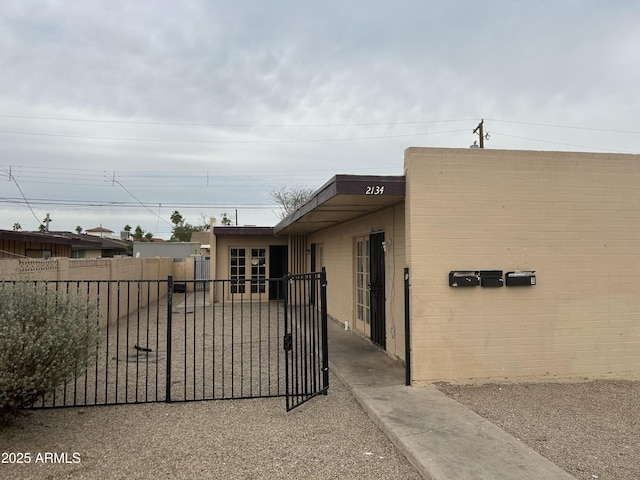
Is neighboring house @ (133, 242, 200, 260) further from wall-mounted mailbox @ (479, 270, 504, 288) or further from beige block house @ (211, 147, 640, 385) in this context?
wall-mounted mailbox @ (479, 270, 504, 288)

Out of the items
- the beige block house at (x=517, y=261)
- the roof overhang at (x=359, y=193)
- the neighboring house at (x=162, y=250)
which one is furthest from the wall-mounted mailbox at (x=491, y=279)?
the neighboring house at (x=162, y=250)

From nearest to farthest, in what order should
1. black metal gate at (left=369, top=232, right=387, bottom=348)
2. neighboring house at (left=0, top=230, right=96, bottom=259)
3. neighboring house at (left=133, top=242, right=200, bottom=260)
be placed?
black metal gate at (left=369, top=232, right=387, bottom=348) → neighboring house at (left=0, top=230, right=96, bottom=259) → neighboring house at (left=133, top=242, right=200, bottom=260)

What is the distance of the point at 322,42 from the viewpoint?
8.82 m

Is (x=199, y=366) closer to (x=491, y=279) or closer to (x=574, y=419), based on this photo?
(x=491, y=279)

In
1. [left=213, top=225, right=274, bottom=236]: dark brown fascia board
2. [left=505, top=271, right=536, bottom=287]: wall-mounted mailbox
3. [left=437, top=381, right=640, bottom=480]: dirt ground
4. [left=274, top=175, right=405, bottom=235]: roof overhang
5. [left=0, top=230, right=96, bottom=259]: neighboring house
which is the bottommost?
[left=437, top=381, right=640, bottom=480]: dirt ground

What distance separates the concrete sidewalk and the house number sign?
8.55ft

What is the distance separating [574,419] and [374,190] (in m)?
3.49

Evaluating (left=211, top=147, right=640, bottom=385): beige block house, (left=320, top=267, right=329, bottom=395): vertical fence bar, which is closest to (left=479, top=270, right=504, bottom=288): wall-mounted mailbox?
(left=211, top=147, right=640, bottom=385): beige block house

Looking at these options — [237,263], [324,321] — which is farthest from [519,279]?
[237,263]

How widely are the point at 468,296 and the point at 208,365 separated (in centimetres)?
442

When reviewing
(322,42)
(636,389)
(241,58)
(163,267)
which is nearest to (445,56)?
(322,42)

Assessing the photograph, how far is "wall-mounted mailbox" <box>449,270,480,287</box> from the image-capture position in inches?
206

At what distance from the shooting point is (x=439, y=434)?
3.62 meters

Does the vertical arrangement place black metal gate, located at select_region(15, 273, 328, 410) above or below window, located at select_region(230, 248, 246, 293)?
below
